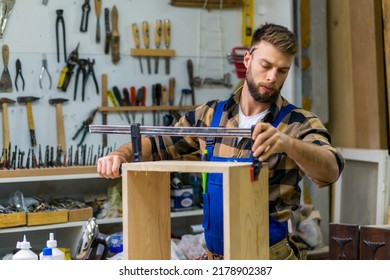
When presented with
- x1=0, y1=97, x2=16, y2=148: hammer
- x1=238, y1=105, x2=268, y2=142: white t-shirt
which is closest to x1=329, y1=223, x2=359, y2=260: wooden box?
x1=238, y1=105, x2=268, y2=142: white t-shirt

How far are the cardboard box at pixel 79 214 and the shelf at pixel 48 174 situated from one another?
19cm

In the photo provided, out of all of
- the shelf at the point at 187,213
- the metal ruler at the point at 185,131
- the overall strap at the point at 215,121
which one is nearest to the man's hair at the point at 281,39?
the overall strap at the point at 215,121

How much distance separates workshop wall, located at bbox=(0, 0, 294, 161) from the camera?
401 centimetres

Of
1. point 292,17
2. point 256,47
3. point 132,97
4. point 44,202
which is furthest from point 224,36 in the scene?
point 256,47

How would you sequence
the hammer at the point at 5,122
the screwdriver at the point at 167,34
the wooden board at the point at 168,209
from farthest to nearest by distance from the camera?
the screwdriver at the point at 167,34, the hammer at the point at 5,122, the wooden board at the point at 168,209

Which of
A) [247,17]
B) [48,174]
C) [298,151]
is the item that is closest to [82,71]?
[48,174]

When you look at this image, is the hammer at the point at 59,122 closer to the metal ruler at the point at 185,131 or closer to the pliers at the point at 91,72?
the pliers at the point at 91,72

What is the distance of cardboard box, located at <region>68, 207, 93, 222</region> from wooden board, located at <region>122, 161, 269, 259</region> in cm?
180

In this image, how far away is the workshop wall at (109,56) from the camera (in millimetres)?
4012

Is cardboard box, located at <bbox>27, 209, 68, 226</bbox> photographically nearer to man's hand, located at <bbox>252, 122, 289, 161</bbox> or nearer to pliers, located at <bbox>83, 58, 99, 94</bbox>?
pliers, located at <bbox>83, 58, 99, 94</bbox>

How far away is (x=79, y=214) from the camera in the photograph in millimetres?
3719
